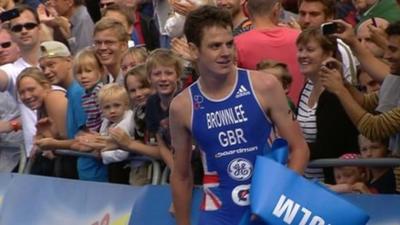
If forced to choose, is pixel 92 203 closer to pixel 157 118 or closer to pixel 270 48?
pixel 157 118

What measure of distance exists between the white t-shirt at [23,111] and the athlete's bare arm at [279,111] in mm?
4741

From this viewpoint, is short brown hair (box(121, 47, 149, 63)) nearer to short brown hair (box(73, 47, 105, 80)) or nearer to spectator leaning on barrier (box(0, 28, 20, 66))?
short brown hair (box(73, 47, 105, 80))

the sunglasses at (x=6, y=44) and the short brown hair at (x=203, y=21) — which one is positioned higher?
the short brown hair at (x=203, y=21)

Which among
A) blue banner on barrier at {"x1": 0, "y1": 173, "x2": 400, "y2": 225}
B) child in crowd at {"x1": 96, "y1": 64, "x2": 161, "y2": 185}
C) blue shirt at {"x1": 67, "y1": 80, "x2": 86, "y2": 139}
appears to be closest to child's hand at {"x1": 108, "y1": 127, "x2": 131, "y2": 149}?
child in crowd at {"x1": 96, "y1": 64, "x2": 161, "y2": 185}

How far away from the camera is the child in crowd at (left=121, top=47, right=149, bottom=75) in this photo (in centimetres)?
1182

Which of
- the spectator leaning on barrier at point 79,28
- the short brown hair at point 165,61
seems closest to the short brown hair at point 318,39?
the short brown hair at point 165,61

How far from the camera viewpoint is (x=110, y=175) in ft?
38.8

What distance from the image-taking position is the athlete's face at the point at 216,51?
347 inches

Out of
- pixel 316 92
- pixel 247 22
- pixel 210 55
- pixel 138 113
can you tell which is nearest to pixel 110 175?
Result: pixel 138 113

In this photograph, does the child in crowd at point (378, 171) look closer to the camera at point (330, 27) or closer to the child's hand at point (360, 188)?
the child's hand at point (360, 188)

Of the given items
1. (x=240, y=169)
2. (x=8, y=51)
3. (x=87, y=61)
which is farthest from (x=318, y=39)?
(x=8, y=51)

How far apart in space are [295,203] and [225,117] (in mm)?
928

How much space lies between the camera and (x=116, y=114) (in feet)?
37.8

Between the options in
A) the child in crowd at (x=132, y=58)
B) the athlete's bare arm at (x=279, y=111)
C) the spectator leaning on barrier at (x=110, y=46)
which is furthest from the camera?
the spectator leaning on barrier at (x=110, y=46)
